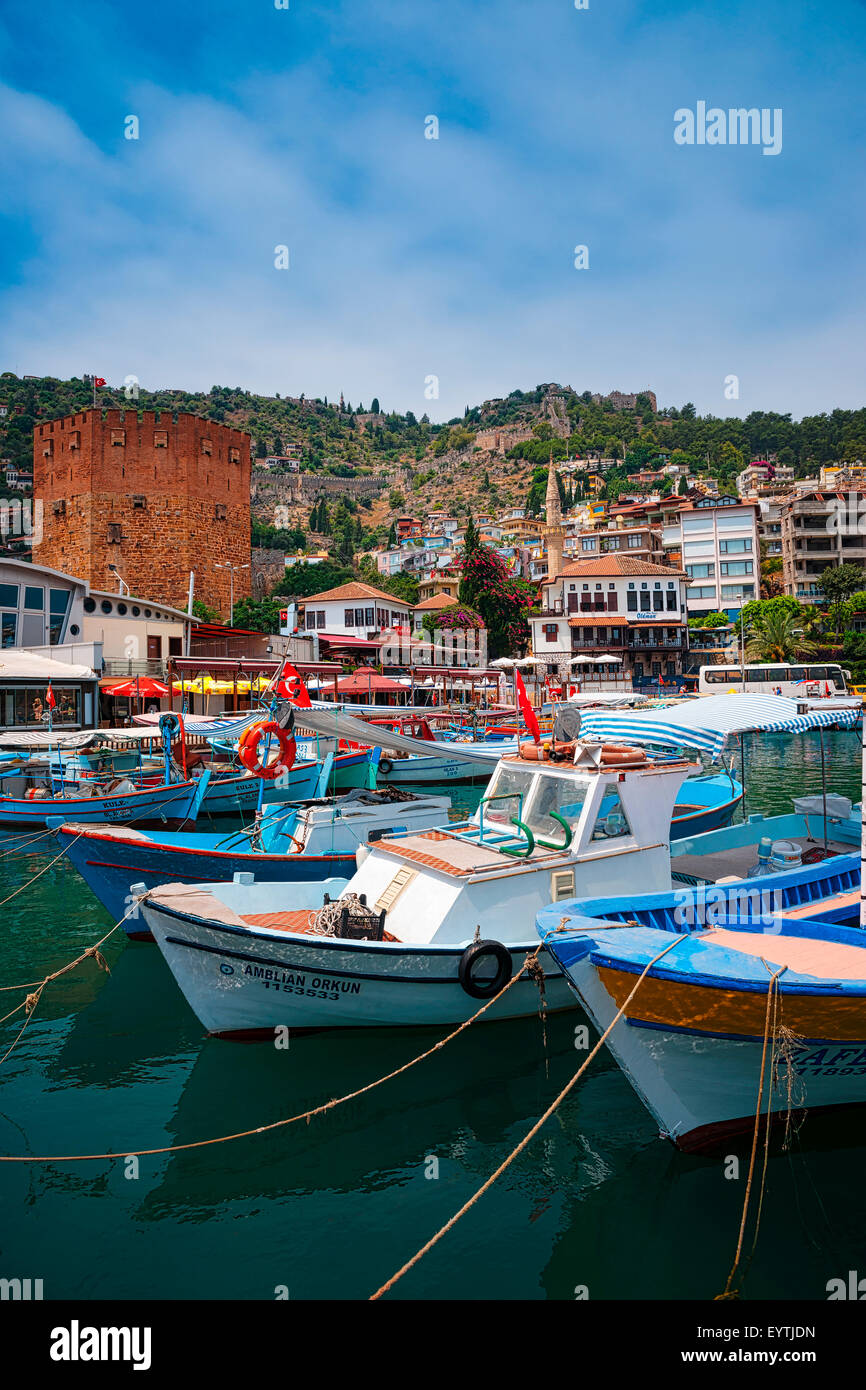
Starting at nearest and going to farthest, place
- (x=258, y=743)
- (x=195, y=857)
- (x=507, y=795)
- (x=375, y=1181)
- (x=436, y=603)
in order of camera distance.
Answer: (x=375, y=1181) → (x=507, y=795) → (x=195, y=857) → (x=258, y=743) → (x=436, y=603)

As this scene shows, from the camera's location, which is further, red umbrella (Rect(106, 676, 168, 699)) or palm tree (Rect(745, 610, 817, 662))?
palm tree (Rect(745, 610, 817, 662))

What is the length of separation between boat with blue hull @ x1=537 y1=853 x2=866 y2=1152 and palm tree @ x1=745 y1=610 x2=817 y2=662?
5618cm

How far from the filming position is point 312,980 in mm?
7840

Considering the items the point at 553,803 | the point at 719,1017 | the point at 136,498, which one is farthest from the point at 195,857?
the point at 136,498

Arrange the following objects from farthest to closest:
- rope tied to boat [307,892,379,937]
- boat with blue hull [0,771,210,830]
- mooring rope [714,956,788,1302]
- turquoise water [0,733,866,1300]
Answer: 1. boat with blue hull [0,771,210,830]
2. rope tied to boat [307,892,379,937]
3. turquoise water [0,733,866,1300]
4. mooring rope [714,956,788,1302]

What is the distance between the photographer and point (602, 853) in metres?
8.91

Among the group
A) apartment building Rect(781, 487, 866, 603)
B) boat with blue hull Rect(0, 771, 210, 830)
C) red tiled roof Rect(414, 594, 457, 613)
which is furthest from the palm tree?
boat with blue hull Rect(0, 771, 210, 830)

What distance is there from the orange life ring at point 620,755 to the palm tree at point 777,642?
5395 centimetres

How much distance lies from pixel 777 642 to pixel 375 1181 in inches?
2308

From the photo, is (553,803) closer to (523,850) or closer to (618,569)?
(523,850)

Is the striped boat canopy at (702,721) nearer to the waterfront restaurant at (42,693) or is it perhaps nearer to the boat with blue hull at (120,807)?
the boat with blue hull at (120,807)

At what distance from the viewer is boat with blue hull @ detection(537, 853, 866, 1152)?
5.79 meters

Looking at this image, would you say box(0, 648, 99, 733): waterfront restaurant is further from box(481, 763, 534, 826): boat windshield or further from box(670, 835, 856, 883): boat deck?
box(670, 835, 856, 883): boat deck
